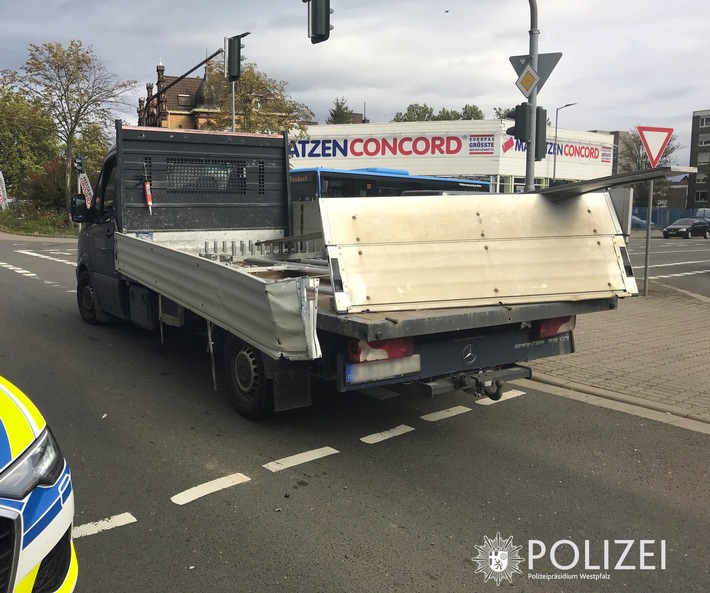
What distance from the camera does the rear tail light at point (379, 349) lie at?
4371mm

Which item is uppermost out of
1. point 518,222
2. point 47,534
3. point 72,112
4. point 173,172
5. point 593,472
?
point 72,112

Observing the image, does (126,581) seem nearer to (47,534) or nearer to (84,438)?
(47,534)

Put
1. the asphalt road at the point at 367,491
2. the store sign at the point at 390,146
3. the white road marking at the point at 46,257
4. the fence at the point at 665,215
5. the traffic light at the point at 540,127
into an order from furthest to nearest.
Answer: the fence at the point at 665,215 < the store sign at the point at 390,146 < the white road marking at the point at 46,257 < the traffic light at the point at 540,127 < the asphalt road at the point at 367,491

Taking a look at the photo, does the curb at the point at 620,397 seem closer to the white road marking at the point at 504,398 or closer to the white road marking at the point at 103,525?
the white road marking at the point at 504,398

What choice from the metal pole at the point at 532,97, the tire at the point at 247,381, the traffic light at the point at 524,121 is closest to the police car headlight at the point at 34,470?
the tire at the point at 247,381

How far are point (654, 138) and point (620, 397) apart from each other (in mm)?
6898

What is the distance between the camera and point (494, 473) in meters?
4.44

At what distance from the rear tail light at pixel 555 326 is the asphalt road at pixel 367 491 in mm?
810

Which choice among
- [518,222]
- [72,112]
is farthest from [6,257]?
[518,222]

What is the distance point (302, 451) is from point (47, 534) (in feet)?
8.20

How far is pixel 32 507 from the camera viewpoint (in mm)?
2354

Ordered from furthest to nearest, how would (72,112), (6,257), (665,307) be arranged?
(72,112)
(6,257)
(665,307)

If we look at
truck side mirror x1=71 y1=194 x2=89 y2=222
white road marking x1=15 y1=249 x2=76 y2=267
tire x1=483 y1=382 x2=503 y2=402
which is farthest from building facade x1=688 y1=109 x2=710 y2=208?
tire x1=483 y1=382 x2=503 y2=402

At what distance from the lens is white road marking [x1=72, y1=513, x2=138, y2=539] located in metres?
3.55
